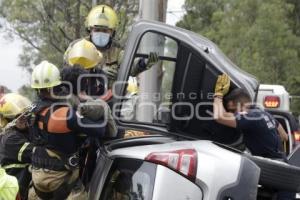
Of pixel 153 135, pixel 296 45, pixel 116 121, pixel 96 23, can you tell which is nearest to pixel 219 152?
pixel 153 135

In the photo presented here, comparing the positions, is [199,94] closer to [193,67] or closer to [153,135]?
[193,67]

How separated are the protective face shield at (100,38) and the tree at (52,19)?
11085 mm

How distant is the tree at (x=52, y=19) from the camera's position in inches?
782

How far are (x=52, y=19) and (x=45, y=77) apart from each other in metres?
16.9

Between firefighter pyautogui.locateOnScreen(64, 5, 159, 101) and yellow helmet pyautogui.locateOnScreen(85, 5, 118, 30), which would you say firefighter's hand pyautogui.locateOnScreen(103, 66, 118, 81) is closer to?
firefighter pyautogui.locateOnScreen(64, 5, 159, 101)

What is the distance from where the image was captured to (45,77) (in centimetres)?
465

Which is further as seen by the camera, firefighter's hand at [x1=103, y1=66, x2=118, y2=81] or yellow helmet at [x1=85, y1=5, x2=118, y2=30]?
yellow helmet at [x1=85, y1=5, x2=118, y2=30]

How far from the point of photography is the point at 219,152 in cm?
347

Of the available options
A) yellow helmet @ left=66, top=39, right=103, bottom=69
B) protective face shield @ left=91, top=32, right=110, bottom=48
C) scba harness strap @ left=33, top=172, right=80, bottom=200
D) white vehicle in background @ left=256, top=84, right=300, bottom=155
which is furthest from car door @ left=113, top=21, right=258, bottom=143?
white vehicle in background @ left=256, top=84, right=300, bottom=155

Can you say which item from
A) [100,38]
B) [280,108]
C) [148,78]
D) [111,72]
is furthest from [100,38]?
[280,108]

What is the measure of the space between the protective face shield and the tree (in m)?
11.1

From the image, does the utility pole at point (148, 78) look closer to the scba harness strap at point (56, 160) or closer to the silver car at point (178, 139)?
the silver car at point (178, 139)

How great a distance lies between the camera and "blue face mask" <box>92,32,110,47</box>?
5977 mm

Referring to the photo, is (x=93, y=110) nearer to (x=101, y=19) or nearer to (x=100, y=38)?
(x=100, y=38)
